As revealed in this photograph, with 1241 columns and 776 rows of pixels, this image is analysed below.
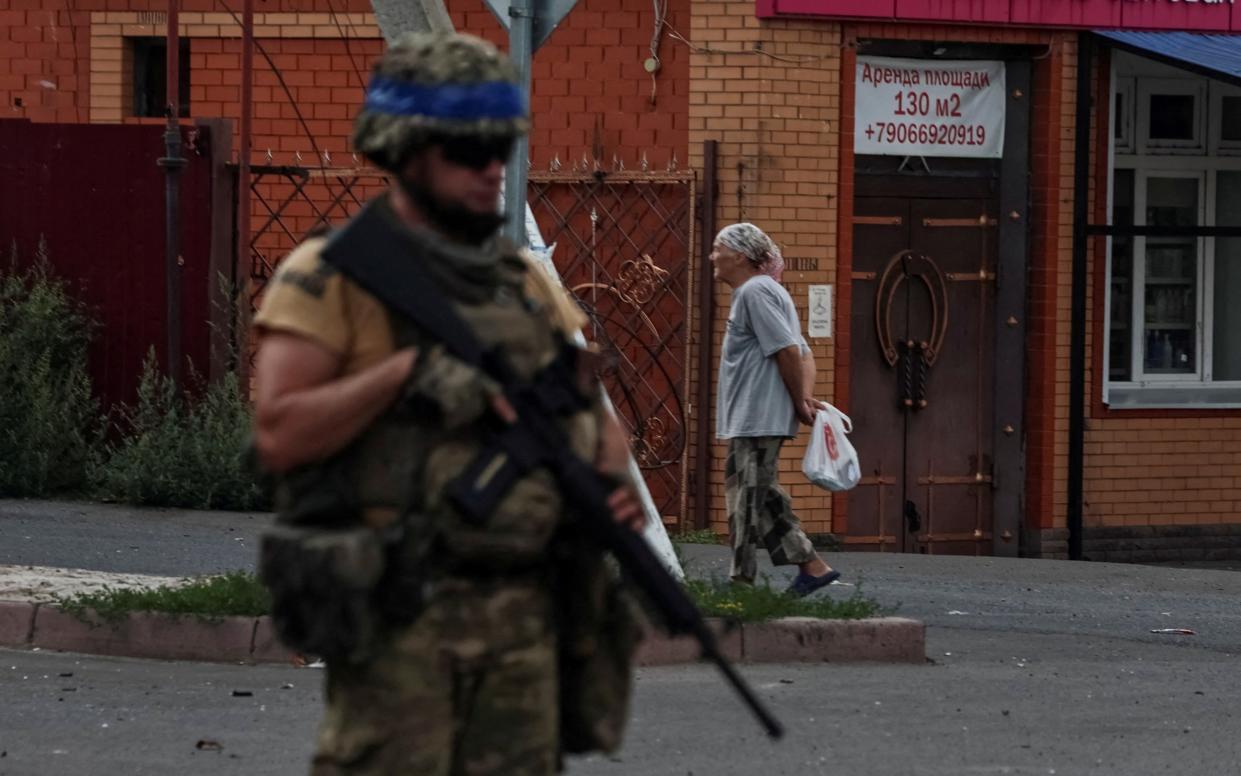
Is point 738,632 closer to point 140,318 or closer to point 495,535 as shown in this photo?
point 495,535

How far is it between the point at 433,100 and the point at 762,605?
5.31 meters

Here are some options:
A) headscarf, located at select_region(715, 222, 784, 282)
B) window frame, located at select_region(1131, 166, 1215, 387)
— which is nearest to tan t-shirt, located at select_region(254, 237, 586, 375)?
headscarf, located at select_region(715, 222, 784, 282)

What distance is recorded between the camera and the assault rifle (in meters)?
3.58

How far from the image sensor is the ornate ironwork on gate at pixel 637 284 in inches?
511

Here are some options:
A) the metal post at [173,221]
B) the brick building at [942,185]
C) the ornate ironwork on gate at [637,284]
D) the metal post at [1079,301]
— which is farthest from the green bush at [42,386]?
the metal post at [1079,301]

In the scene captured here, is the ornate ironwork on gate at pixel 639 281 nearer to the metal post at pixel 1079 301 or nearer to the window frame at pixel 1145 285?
the metal post at pixel 1079 301

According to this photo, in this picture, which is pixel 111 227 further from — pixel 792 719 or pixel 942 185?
pixel 792 719

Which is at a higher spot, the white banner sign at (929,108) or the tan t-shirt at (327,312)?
the white banner sign at (929,108)

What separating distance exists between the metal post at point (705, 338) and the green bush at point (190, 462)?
99.1 inches

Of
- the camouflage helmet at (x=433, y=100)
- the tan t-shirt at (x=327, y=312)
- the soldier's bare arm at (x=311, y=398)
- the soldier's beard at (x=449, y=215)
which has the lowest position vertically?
the soldier's bare arm at (x=311, y=398)

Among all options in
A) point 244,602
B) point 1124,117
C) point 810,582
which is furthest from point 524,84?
point 1124,117

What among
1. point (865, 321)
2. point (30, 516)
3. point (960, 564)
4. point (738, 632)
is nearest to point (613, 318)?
point (865, 321)

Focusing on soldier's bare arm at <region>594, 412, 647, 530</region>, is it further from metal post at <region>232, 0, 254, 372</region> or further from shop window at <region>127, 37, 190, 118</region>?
shop window at <region>127, 37, 190, 118</region>

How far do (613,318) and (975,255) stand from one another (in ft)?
7.42
